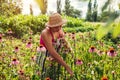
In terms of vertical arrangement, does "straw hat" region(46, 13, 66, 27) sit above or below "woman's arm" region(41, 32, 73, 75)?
above

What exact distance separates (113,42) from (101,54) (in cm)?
423

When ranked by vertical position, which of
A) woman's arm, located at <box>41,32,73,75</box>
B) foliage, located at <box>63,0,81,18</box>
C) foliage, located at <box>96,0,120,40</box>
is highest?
foliage, located at <box>96,0,120,40</box>

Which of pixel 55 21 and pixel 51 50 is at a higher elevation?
pixel 55 21

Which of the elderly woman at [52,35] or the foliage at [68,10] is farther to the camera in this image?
the foliage at [68,10]

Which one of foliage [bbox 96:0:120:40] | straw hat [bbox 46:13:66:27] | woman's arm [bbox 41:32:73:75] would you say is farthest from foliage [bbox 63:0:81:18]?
foliage [bbox 96:0:120:40]

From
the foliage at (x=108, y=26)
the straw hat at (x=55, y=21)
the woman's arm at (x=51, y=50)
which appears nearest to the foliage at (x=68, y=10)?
the straw hat at (x=55, y=21)

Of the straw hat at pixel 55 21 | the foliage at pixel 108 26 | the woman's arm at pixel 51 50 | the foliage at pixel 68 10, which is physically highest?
the foliage at pixel 108 26

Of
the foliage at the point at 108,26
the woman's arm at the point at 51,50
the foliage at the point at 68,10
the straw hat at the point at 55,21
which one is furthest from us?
the foliage at the point at 68,10

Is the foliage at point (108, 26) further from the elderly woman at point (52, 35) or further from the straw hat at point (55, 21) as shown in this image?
the straw hat at point (55, 21)

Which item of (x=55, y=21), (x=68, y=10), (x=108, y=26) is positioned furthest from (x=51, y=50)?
(x=68, y=10)

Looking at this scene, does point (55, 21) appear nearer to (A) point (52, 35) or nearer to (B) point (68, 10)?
(A) point (52, 35)

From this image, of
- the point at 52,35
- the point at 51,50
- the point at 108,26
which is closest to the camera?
the point at 108,26

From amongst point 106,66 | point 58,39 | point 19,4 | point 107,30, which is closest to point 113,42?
point 106,66

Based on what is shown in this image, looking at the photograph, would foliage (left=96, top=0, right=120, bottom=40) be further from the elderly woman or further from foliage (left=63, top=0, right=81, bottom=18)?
foliage (left=63, top=0, right=81, bottom=18)
